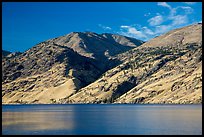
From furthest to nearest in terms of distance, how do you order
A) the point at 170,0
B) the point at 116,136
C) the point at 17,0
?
the point at 116,136, the point at 17,0, the point at 170,0

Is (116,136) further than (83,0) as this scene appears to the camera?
Yes

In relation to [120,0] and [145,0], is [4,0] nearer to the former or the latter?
[120,0]

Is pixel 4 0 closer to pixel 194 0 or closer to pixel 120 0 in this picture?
pixel 120 0

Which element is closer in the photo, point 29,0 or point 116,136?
point 29,0

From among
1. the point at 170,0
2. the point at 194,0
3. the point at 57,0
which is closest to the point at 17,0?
the point at 57,0

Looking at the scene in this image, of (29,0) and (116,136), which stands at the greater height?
(29,0)

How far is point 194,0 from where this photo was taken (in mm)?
35875

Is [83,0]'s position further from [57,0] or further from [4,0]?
[4,0]

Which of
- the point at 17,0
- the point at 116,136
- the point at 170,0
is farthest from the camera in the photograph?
the point at 116,136

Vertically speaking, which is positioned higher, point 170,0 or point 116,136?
point 170,0

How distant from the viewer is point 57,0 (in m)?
34.7

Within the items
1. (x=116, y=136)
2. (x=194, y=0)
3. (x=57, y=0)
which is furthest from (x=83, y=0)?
(x=116, y=136)

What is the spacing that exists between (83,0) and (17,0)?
24.1ft

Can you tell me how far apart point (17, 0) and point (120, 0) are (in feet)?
35.8
